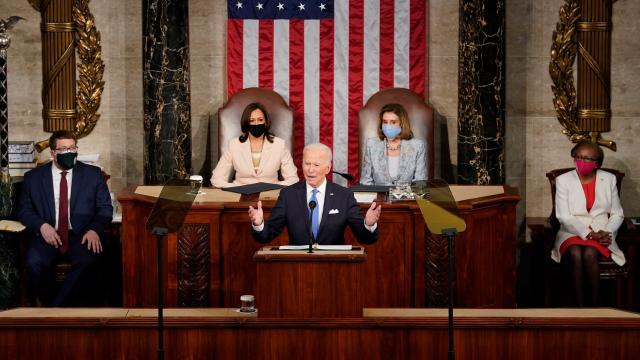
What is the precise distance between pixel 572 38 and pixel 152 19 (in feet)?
13.3

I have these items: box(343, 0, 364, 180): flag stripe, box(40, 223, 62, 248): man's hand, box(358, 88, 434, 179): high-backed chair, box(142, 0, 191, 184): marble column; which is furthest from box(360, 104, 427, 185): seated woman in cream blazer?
box(40, 223, 62, 248): man's hand

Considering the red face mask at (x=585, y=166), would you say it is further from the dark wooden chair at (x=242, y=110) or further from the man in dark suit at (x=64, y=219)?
the man in dark suit at (x=64, y=219)

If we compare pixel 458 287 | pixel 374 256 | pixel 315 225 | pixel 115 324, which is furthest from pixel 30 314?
pixel 458 287

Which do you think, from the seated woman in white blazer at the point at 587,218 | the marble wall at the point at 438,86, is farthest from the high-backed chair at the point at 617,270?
the marble wall at the point at 438,86

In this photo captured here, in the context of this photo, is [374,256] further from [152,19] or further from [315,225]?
[152,19]

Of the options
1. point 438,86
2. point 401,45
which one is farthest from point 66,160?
point 438,86

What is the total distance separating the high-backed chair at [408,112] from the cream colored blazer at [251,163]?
36.4 inches

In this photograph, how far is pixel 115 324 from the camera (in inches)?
200

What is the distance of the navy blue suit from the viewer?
25.0ft

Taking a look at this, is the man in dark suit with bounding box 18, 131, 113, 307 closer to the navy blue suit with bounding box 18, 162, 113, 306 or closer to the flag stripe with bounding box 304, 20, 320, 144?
the navy blue suit with bounding box 18, 162, 113, 306

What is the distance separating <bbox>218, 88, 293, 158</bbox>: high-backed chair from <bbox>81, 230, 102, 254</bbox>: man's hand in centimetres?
196

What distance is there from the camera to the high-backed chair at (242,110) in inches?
368

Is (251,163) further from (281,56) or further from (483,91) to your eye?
(483,91)

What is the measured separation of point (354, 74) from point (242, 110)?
49.6 inches
